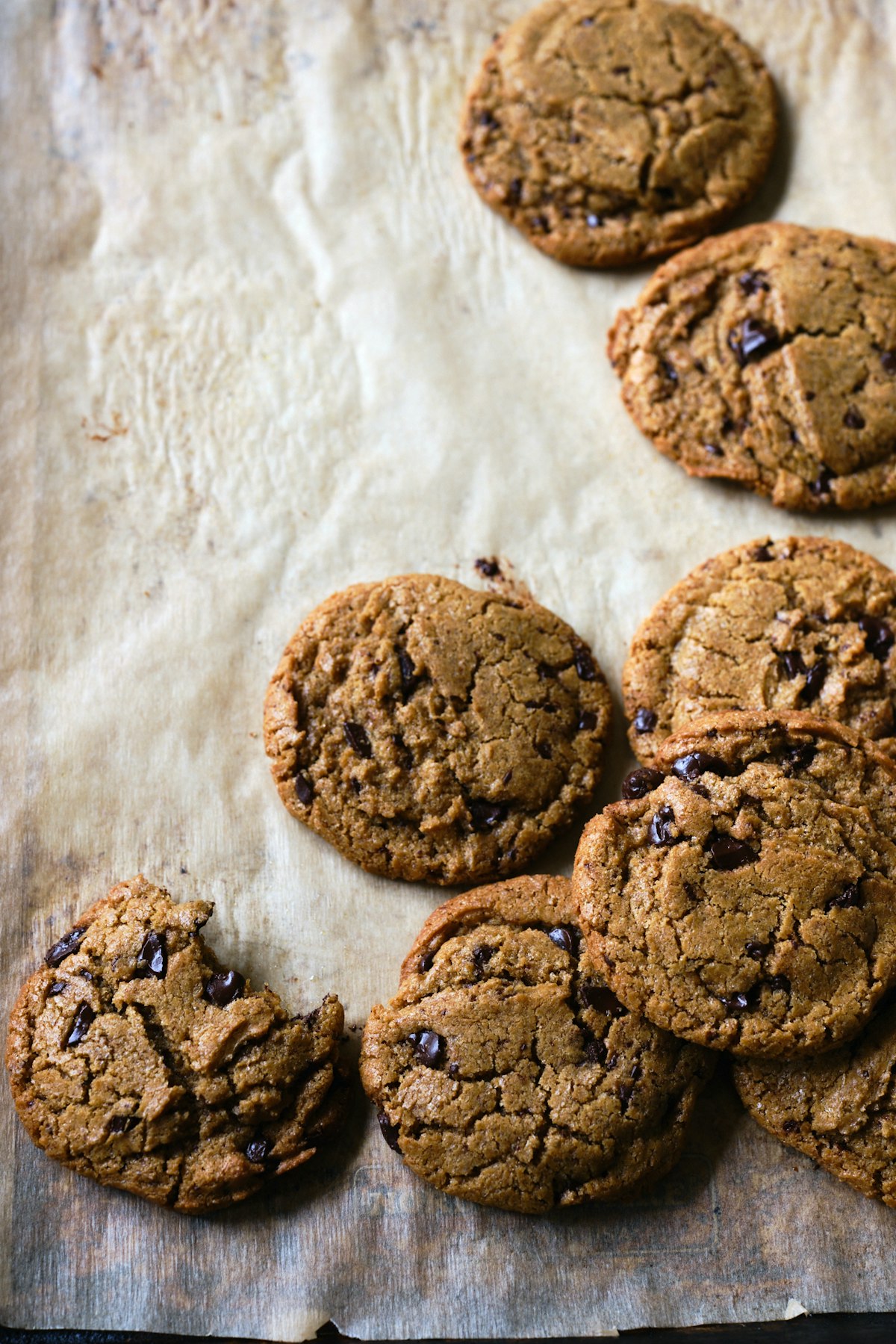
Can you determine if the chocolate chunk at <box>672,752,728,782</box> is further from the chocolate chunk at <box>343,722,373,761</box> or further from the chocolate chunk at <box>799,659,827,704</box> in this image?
the chocolate chunk at <box>343,722,373,761</box>

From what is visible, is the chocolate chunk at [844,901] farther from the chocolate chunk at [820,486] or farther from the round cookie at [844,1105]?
the chocolate chunk at [820,486]

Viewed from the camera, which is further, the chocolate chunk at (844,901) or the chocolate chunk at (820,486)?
the chocolate chunk at (820,486)

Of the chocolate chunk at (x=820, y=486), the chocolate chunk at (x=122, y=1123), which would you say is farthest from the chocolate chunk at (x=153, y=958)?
the chocolate chunk at (x=820, y=486)

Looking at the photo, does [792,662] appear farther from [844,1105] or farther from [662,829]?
[844,1105]

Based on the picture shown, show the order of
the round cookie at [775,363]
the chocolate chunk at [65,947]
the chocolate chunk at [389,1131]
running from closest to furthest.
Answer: the chocolate chunk at [389,1131] < the chocolate chunk at [65,947] < the round cookie at [775,363]

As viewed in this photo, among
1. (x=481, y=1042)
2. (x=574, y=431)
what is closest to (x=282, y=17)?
(x=574, y=431)

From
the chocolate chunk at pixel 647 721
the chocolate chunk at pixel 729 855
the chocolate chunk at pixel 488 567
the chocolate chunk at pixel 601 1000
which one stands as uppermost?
the chocolate chunk at pixel 488 567

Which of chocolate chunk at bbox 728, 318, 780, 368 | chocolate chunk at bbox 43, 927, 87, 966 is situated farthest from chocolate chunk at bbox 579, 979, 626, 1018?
chocolate chunk at bbox 728, 318, 780, 368
